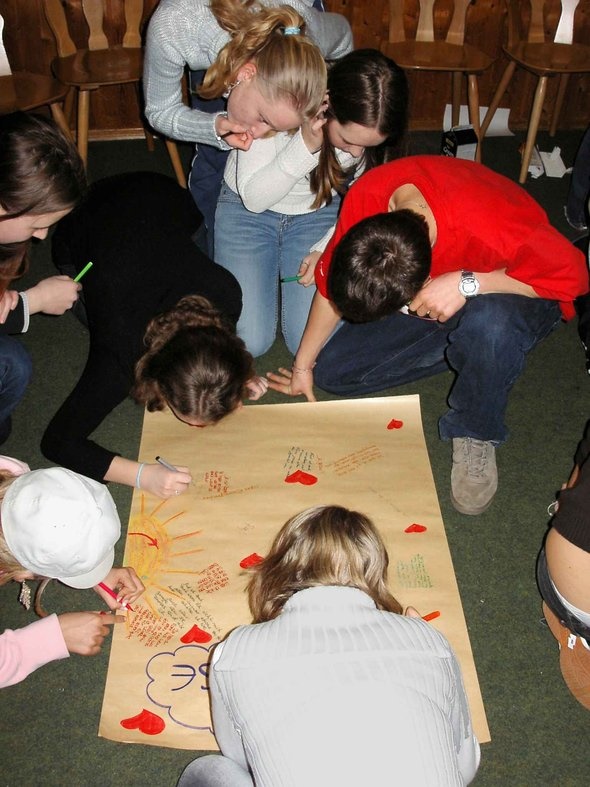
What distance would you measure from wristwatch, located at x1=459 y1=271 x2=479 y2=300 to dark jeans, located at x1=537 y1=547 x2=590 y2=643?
58cm

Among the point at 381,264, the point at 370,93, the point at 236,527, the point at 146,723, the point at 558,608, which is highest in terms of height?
the point at 370,93

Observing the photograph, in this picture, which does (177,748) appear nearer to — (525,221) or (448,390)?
(448,390)

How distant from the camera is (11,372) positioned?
62.7 inches

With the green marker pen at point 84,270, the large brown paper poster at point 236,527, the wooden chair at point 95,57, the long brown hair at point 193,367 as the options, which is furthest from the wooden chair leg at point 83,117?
the large brown paper poster at point 236,527

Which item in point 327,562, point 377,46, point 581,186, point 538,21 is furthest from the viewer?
point 377,46

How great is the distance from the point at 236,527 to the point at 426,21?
2.25m

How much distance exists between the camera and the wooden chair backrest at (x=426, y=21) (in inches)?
104

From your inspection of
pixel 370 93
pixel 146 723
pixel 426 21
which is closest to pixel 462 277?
pixel 370 93

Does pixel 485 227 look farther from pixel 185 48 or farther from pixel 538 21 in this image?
pixel 538 21

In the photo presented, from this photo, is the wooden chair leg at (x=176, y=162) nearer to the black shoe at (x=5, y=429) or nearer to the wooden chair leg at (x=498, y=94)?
the black shoe at (x=5, y=429)

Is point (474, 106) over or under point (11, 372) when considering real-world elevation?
over

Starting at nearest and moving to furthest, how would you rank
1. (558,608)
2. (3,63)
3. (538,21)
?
1. (558,608)
2. (3,63)
3. (538,21)

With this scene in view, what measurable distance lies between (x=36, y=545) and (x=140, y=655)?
1.16ft

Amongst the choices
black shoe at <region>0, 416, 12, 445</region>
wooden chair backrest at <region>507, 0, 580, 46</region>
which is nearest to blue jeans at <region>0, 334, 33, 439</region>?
black shoe at <region>0, 416, 12, 445</region>
